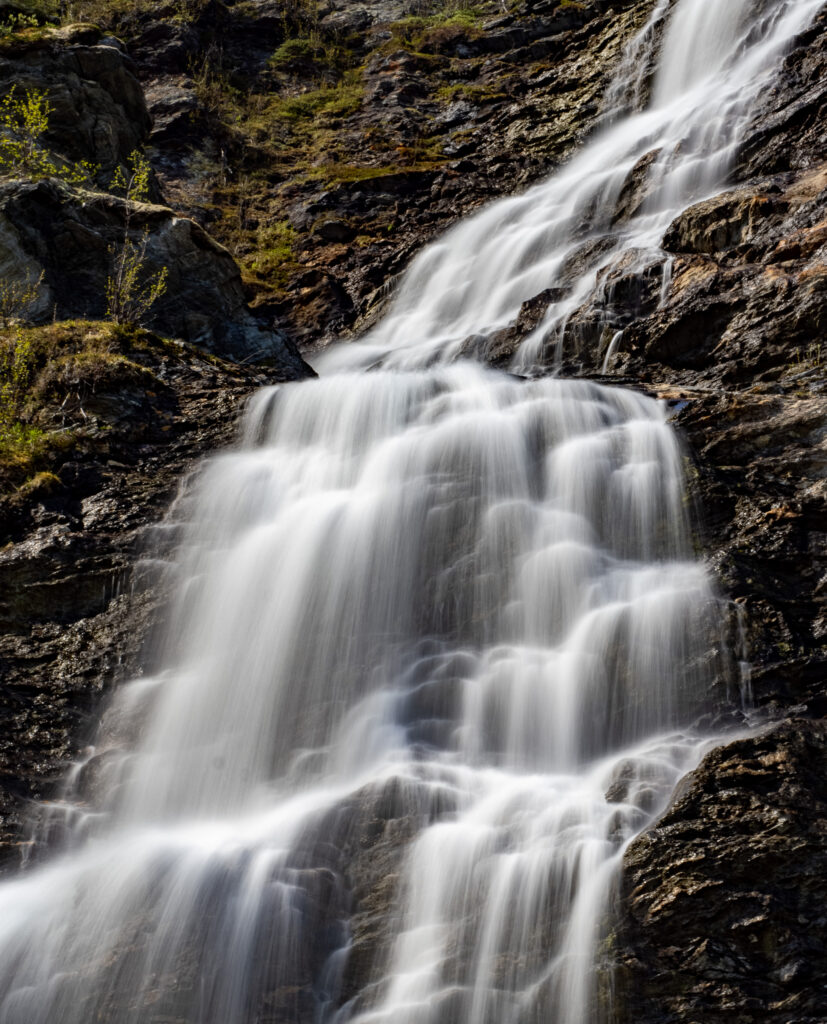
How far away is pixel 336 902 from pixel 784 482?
14.9 ft

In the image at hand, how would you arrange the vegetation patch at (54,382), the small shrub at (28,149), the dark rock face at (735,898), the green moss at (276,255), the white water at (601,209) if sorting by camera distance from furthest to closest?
the green moss at (276,255) → the white water at (601,209) → the small shrub at (28,149) → the vegetation patch at (54,382) → the dark rock face at (735,898)

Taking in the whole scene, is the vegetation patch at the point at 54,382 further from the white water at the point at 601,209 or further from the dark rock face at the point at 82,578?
the white water at the point at 601,209

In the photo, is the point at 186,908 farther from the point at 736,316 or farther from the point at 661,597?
the point at 736,316

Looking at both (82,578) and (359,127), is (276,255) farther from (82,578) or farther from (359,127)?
(82,578)

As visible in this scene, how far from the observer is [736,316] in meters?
9.50

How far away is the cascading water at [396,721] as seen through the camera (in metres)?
4.48

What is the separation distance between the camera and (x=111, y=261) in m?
12.2

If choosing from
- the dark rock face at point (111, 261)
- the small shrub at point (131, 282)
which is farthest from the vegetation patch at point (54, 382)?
the dark rock face at point (111, 261)

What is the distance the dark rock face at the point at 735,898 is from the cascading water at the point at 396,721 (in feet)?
0.73

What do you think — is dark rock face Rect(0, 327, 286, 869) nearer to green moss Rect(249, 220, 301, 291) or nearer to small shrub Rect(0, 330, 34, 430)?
small shrub Rect(0, 330, 34, 430)

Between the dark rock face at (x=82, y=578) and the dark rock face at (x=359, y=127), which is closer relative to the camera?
the dark rock face at (x=82, y=578)

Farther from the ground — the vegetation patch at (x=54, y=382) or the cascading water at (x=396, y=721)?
the vegetation patch at (x=54, y=382)

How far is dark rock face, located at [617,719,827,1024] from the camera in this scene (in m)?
3.96

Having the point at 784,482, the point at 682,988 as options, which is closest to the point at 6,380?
the point at 784,482
